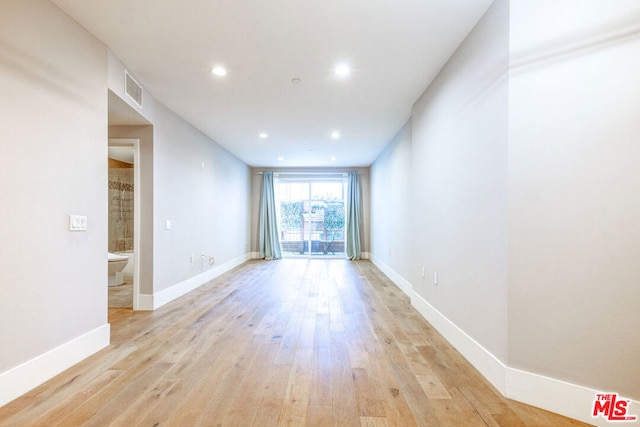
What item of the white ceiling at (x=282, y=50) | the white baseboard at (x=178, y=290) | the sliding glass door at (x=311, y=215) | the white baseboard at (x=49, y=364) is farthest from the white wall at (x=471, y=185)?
the sliding glass door at (x=311, y=215)

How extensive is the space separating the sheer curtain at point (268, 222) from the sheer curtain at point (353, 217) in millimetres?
1845

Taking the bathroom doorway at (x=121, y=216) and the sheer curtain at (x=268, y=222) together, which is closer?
the bathroom doorway at (x=121, y=216)

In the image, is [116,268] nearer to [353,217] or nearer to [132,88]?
[132,88]

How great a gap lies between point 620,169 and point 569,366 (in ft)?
3.41

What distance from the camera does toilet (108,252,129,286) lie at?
4.79 m

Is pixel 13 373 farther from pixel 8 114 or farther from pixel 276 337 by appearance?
pixel 276 337

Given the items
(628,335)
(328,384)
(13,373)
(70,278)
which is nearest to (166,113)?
(70,278)

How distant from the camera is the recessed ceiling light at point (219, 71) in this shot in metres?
2.79

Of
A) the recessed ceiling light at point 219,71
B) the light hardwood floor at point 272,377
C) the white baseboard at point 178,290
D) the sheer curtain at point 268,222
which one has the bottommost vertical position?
the light hardwood floor at point 272,377

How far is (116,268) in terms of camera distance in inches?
191

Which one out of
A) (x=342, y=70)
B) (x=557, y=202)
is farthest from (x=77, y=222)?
(x=557, y=202)

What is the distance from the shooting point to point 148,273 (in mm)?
3537

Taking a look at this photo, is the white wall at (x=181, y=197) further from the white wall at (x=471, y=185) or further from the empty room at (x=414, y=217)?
the white wall at (x=471, y=185)

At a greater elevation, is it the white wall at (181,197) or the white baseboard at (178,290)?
the white wall at (181,197)
